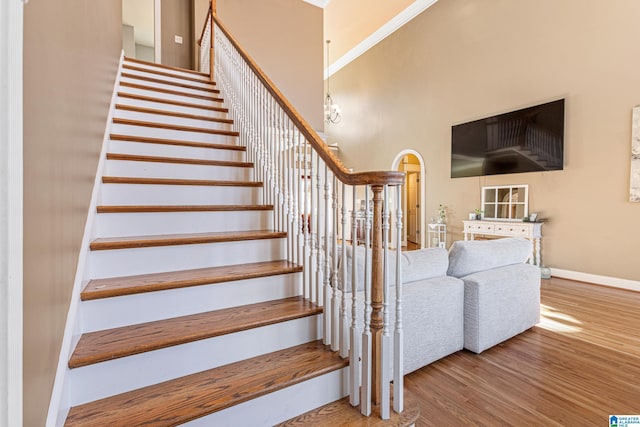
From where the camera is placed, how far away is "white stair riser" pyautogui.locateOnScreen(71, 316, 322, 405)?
4.10 feet

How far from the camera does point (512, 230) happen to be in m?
4.83

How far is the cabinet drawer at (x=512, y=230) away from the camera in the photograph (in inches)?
185

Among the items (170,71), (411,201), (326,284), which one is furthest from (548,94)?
(170,71)

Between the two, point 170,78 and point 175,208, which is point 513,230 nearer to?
point 175,208

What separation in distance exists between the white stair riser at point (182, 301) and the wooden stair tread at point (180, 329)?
3 cm

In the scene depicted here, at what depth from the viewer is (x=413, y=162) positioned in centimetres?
830

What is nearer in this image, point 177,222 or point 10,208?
point 10,208

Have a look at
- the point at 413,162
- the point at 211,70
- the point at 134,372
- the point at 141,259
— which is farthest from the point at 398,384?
the point at 413,162

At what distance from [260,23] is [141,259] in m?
5.37

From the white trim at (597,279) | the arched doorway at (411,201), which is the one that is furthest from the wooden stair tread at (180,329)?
the arched doorway at (411,201)

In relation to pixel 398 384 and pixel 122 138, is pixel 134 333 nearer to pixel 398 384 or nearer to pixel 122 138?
pixel 398 384

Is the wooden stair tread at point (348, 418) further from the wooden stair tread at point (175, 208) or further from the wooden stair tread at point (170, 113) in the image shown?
the wooden stair tread at point (170, 113)

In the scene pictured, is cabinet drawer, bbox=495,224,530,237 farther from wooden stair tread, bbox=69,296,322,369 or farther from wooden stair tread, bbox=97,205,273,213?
wooden stair tread, bbox=69,296,322,369

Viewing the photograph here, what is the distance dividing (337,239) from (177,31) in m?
5.96
